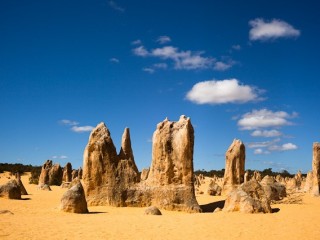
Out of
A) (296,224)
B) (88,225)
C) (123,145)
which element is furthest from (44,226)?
(123,145)

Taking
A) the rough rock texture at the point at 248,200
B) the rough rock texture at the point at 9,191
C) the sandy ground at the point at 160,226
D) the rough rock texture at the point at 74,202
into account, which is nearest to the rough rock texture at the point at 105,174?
the sandy ground at the point at 160,226

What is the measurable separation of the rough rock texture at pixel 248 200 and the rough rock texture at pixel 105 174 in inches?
215

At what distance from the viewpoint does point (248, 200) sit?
1638 centimetres

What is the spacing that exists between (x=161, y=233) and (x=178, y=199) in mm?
6733

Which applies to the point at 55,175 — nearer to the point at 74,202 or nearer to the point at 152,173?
the point at 152,173

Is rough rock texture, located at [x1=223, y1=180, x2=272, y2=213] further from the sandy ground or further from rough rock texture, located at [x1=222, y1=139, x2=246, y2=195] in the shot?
rough rock texture, located at [x1=222, y1=139, x2=246, y2=195]

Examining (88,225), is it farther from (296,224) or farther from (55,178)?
(55,178)

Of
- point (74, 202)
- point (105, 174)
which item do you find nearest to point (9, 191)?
point (105, 174)

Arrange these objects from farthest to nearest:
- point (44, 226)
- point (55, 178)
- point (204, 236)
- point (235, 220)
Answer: point (55, 178) < point (235, 220) < point (44, 226) < point (204, 236)

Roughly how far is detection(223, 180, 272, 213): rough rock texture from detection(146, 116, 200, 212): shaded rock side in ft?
6.31

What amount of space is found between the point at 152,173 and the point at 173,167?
1252mm

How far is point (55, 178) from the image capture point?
42156mm

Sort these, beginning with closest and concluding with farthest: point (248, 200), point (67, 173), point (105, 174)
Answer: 1. point (248, 200)
2. point (105, 174)
3. point (67, 173)

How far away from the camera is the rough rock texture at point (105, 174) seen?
63.3ft
